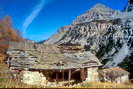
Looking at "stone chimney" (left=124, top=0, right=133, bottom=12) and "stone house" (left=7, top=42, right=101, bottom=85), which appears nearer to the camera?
"stone house" (left=7, top=42, right=101, bottom=85)

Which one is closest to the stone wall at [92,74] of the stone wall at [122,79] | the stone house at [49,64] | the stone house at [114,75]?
the stone house at [49,64]

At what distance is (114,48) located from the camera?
7206cm

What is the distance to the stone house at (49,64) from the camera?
945 inches

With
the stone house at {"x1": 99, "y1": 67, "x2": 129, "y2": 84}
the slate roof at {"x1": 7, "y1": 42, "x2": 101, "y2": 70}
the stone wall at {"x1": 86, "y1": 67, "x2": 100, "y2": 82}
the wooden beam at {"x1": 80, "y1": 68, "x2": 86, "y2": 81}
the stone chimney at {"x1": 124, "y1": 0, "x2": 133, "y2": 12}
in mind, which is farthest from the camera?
the stone chimney at {"x1": 124, "y1": 0, "x2": 133, "y2": 12}

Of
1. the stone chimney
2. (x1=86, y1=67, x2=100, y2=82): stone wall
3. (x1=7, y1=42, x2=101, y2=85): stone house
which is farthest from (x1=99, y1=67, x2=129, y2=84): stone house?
the stone chimney

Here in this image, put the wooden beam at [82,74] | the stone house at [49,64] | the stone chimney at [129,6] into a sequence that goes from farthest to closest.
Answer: the stone chimney at [129,6], the wooden beam at [82,74], the stone house at [49,64]

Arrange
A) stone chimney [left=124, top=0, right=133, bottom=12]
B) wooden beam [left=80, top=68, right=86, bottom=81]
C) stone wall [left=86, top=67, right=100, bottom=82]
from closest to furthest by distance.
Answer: wooden beam [left=80, top=68, right=86, bottom=81]
stone wall [left=86, top=67, right=100, bottom=82]
stone chimney [left=124, top=0, right=133, bottom=12]

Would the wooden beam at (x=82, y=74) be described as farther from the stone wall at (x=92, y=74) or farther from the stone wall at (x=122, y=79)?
the stone wall at (x=122, y=79)

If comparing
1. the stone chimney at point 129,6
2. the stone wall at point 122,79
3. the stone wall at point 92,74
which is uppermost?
the stone chimney at point 129,6

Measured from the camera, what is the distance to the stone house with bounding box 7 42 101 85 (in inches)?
945

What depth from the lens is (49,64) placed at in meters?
25.3

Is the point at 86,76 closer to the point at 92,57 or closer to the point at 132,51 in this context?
the point at 92,57

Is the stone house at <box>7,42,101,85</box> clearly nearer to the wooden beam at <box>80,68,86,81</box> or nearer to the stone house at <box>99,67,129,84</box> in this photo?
the wooden beam at <box>80,68,86,81</box>

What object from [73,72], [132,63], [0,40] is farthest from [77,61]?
[132,63]
